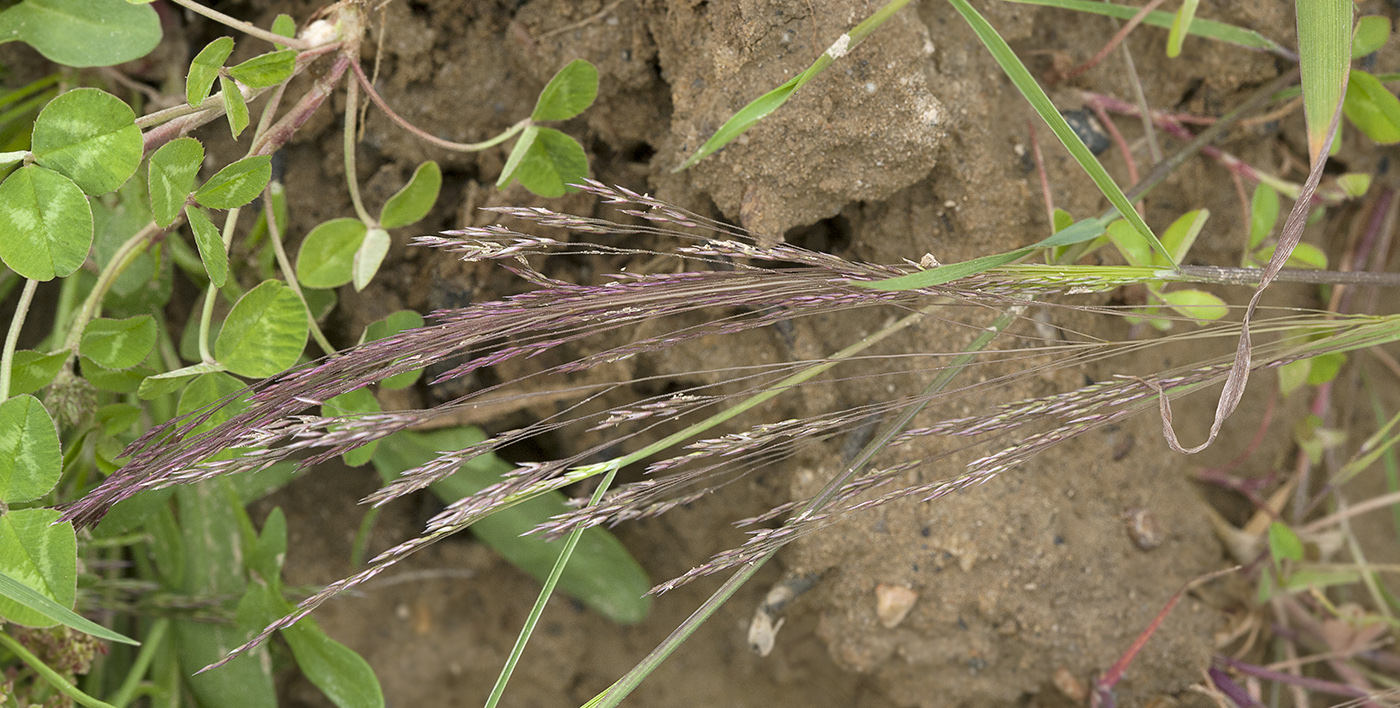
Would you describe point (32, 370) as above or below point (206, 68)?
below

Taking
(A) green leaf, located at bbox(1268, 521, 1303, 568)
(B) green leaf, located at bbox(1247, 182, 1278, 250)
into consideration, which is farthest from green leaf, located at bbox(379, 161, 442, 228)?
(A) green leaf, located at bbox(1268, 521, 1303, 568)

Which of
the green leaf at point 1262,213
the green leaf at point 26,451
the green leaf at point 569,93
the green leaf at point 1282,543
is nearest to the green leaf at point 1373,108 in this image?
A: the green leaf at point 1262,213

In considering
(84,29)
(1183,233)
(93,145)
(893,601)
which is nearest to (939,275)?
(1183,233)

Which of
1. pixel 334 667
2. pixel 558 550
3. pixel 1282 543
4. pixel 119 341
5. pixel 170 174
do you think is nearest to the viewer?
pixel 170 174

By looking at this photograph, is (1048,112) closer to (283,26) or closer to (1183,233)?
(1183,233)

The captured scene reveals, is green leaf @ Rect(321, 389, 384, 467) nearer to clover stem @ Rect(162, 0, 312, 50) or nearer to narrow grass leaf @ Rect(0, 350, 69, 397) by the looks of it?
narrow grass leaf @ Rect(0, 350, 69, 397)

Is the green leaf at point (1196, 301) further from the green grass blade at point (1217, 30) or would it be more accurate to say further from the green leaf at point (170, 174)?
the green leaf at point (170, 174)

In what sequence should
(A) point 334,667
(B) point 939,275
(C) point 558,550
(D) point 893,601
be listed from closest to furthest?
(B) point 939,275 → (A) point 334,667 → (D) point 893,601 → (C) point 558,550
